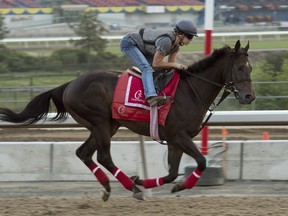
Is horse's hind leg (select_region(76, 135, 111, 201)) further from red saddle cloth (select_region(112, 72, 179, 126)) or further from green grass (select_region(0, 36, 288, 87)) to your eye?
green grass (select_region(0, 36, 288, 87))

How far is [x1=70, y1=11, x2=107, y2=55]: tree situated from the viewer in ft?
106

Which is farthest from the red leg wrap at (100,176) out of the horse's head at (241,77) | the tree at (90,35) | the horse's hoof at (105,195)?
the tree at (90,35)

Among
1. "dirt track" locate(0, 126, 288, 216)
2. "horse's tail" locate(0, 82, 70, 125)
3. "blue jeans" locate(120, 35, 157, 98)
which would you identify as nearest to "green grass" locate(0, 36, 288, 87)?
"dirt track" locate(0, 126, 288, 216)

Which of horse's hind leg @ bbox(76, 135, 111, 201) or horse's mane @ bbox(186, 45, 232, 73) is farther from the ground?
horse's mane @ bbox(186, 45, 232, 73)

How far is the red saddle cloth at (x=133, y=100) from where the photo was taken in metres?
6.89

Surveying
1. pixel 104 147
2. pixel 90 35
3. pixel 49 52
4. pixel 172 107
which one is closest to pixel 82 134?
pixel 104 147

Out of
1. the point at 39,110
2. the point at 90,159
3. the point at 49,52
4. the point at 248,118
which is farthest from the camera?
the point at 49,52

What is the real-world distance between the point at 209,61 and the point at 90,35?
26.7 metres

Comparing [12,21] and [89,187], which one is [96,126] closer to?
[89,187]

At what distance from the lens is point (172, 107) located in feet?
22.4

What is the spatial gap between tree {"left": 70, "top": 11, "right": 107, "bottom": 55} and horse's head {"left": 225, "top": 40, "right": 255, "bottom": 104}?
24920mm

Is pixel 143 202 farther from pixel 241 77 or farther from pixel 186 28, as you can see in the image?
pixel 186 28

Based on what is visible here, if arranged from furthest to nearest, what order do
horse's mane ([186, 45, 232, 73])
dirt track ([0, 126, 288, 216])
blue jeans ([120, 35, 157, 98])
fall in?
horse's mane ([186, 45, 232, 73])
blue jeans ([120, 35, 157, 98])
dirt track ([0, 126, 288, 216])

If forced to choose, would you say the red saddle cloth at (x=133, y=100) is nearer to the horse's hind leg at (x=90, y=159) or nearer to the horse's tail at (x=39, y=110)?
the horse's hind leg at (x=90, y=159)
